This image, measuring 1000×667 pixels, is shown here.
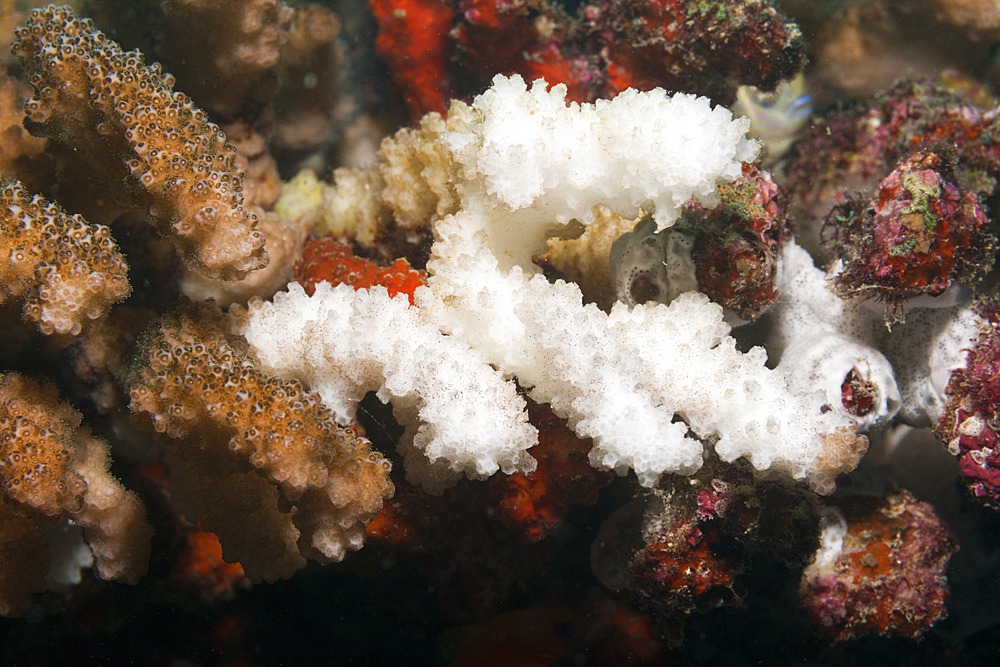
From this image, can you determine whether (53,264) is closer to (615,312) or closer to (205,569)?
(615,312)

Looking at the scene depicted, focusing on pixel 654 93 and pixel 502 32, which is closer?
pixel 654 93

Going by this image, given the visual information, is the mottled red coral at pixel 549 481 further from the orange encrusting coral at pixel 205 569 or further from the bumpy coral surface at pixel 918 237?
the orange encrusting coral at pixel 205 569

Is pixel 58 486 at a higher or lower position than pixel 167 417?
lower

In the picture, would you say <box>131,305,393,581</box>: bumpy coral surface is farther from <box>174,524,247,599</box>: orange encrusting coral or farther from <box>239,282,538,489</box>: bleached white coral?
<box>174,524,247,599</box>: orange encrusting coral

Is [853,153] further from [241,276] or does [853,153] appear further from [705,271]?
[241,276]

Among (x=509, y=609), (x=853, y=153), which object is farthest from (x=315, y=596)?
(x=853, y=153)

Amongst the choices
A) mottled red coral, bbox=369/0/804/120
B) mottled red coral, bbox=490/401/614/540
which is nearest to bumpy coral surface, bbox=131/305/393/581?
mottled red coral, bbox=490/401/614/540
